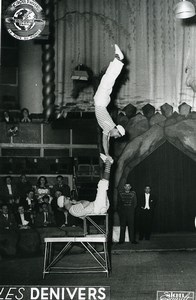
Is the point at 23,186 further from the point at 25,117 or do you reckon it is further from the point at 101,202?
the point at 101,202

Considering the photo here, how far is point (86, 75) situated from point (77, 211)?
3503 mm

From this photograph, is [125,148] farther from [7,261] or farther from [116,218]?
[7,261]

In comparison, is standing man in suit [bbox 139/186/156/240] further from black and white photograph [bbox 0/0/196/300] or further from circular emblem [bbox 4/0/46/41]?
circular emblem [bbox 4/0/46/41]

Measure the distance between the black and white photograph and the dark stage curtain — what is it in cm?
2

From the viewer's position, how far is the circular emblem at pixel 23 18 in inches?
250

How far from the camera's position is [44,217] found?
9.35m

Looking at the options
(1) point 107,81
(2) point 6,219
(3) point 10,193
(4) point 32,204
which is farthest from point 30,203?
(1) point 107,81

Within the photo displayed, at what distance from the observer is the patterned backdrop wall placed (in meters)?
9.52

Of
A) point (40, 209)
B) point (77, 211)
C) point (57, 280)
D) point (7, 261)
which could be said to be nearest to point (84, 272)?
point (57, 280)

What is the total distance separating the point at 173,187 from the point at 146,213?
814 mm

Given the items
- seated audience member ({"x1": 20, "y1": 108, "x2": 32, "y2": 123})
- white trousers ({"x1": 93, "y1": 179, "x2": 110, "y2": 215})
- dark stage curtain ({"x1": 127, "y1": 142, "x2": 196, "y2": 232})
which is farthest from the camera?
seated audience member ({"x1": 20, "y1": 108, "x2": 32, "y2": 123})

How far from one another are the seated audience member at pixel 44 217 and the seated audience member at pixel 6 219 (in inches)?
18.7

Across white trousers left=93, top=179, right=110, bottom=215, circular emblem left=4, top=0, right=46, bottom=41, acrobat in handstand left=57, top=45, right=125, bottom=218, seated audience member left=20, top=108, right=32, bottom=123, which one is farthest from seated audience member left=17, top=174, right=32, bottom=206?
circular emblem left=4, top=0, right=46, bottom=41

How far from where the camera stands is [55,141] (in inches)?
396
